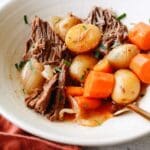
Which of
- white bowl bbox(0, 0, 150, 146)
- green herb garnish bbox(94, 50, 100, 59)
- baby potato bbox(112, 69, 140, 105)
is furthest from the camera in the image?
green herb garnish bbox(94, 50, 100, 59)

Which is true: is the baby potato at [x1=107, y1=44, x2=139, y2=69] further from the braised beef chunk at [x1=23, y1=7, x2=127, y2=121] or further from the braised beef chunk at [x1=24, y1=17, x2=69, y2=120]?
the braised beef chunk at [x1=24, y1=17, x2=69, y2=120]

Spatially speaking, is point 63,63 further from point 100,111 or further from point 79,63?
point 100,111

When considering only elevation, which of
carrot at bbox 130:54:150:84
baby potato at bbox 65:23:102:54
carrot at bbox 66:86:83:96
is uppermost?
baby potato at bbox 65:23:102:54

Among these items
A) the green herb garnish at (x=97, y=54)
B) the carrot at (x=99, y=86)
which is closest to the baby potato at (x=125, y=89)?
the carrot at (x=99, y=86)

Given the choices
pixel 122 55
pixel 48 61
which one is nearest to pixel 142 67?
pixel 122 55

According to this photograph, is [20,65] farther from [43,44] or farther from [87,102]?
[87,102]

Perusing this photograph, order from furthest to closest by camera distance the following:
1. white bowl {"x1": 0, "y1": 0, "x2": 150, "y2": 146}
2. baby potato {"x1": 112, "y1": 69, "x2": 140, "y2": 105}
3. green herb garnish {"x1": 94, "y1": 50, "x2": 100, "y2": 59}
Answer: green herb garnish {"x1": 94, "y1": 50, "x2": 100, "y2": 59}
baby potato {"x1": 112, "y1": 69, "x2": 140, "y2": 105}
white bowl {"x1": 0, "y1": 0, "x2": 150, "y2": 146}

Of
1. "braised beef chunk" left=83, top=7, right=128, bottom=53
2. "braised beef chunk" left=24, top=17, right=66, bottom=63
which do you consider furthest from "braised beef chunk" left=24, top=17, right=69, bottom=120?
"braised beef chunk" left=83, top=7, right=128, bottom=53
